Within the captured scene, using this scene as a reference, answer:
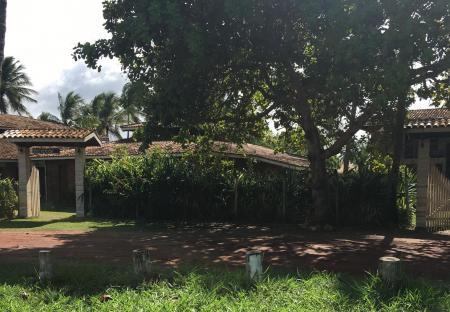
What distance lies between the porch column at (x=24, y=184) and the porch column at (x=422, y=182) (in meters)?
13.2

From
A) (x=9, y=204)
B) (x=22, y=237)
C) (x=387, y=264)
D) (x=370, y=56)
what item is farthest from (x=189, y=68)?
(x=9, y=204)

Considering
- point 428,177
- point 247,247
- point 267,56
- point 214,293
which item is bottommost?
point 247,247

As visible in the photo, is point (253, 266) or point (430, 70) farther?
point (430, 70)

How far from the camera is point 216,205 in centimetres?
1647

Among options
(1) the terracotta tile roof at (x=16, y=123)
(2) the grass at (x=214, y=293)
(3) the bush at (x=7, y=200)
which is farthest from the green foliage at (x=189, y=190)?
(1) the terracotta tile roof at (x=16, y=123)

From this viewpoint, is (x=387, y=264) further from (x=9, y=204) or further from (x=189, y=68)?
Result: (x=9, y=204)

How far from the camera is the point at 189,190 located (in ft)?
54.9

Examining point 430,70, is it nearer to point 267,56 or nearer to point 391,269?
point 267,56

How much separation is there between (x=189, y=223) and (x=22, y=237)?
17.5ft

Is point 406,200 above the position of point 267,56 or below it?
below

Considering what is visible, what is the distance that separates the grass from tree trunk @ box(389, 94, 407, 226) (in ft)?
27.0

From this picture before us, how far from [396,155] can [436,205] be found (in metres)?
1.85

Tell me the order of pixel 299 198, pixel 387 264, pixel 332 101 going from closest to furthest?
pixel 387 264 → pixel 332 101 → pixel 299 198

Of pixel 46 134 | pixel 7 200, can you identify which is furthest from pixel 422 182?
pixel 7 200
